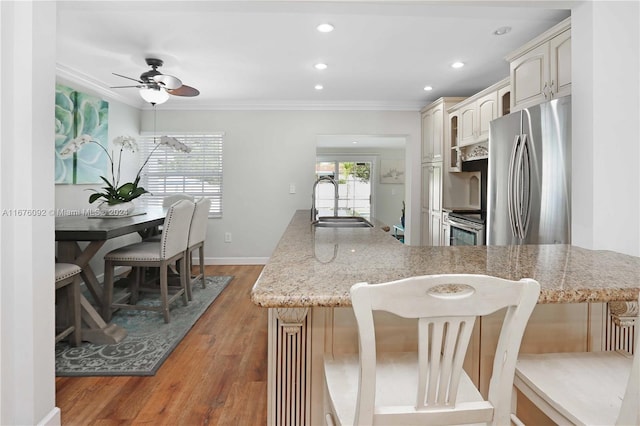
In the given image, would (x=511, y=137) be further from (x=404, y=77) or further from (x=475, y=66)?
(x=404, y=77)

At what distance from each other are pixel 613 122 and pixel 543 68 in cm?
89

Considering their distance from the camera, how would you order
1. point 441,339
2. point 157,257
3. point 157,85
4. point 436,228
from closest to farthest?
point 441,339 → point 157,257 → point 157,85 → point 436,228

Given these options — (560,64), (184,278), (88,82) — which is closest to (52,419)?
(184,278)

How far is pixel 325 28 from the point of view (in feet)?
9.24

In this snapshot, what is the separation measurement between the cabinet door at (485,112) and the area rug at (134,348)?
3174 millimetres

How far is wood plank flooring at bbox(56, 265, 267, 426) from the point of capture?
72.7 inches

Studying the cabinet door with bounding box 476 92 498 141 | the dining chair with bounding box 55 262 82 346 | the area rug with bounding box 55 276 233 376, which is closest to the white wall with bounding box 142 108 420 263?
the cabinet door with bounding box 476 92 498 141

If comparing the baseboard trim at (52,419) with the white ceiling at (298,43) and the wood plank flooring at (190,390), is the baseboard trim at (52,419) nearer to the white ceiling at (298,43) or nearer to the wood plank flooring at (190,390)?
the wood plank flooring at (190,390)

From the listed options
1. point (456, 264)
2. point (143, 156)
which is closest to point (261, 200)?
point (143, 156)

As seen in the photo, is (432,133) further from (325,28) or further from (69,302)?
(69,302)

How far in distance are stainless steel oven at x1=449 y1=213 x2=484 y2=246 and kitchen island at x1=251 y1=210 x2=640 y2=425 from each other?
195 cm

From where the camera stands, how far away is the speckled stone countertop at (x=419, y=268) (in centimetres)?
100

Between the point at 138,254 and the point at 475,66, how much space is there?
3.50m

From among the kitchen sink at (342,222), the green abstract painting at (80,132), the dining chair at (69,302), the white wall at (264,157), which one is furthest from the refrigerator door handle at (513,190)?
the green abstract painting at (80,132)
